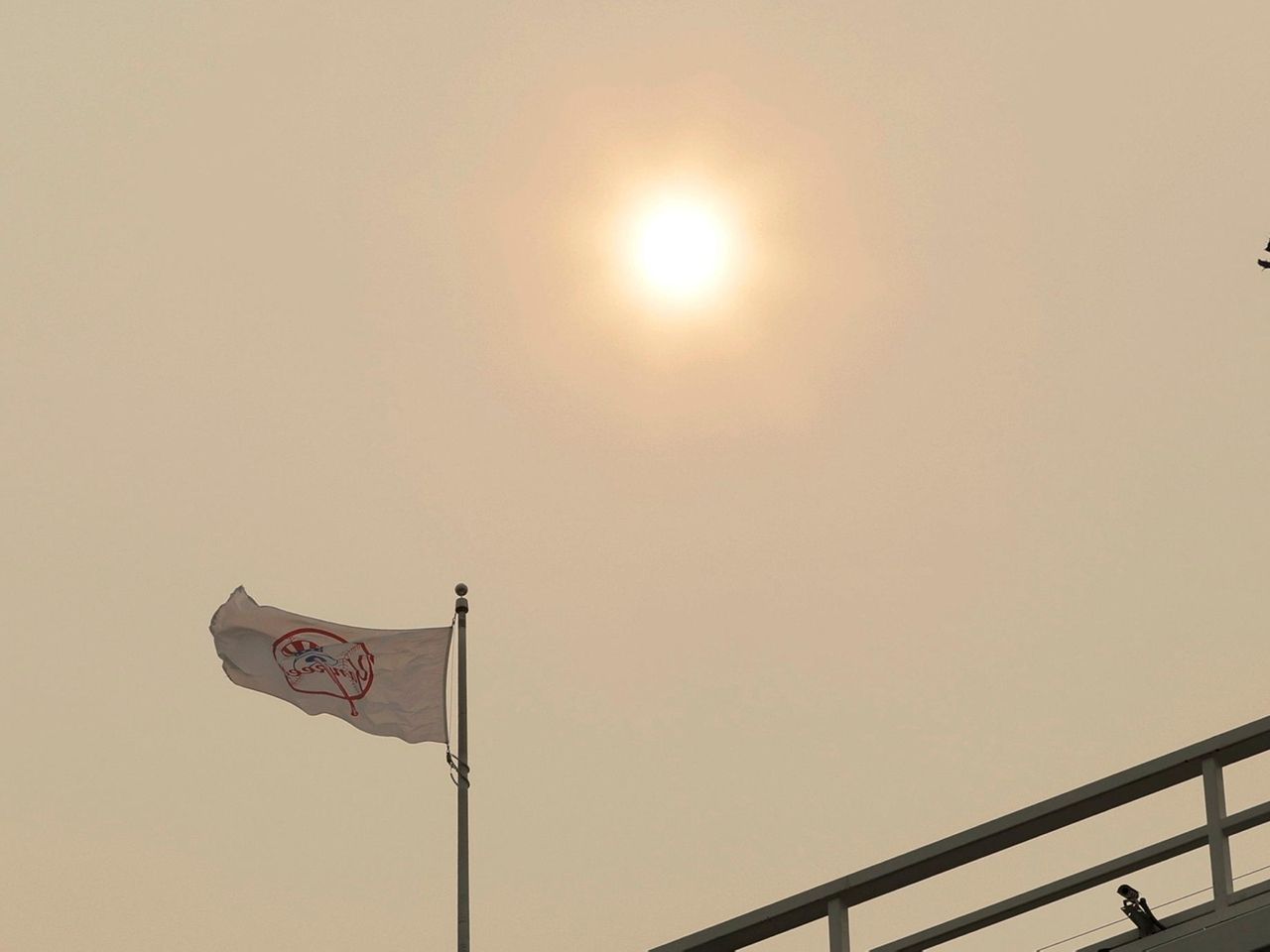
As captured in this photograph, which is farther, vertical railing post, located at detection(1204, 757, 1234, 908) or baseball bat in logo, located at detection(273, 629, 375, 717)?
baseball bat in logo, located at detection(273, 629, 375, 717)

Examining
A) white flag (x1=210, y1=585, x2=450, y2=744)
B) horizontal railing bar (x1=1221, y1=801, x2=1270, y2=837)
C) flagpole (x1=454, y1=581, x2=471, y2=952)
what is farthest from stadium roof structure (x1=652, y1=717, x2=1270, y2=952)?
white flag (x1=210, y1=585, x2=450, y2=744)

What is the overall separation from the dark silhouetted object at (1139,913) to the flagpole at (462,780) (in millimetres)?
10102

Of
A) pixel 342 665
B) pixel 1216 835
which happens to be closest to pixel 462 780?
pixel 342 665

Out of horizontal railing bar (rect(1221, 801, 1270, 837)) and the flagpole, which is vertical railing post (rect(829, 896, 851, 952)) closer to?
horizontal railing bar (rect(1221, 801, 1270, 837))

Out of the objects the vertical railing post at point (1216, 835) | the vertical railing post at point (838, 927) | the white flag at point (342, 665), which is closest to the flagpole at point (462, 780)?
the white flag at point (342, 665)

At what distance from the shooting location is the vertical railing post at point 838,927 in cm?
1495

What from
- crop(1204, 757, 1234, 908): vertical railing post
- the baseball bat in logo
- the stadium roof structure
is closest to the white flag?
the baseball bat in logo

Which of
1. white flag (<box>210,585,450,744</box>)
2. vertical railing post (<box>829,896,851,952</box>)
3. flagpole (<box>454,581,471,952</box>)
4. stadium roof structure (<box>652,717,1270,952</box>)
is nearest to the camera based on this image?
stadium roof structure (<box>652,717,1270,952</box>)

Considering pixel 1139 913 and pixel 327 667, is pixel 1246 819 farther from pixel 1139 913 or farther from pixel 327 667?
pixel 327 667

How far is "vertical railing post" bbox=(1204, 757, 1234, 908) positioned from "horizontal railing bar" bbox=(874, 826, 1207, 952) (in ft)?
0.38

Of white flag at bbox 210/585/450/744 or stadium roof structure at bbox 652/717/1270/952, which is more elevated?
white flag at bbox 210/585/450/744

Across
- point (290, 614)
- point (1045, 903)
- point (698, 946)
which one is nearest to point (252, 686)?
point (290, 614)

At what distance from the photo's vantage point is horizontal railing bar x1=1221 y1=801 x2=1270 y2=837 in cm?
1403

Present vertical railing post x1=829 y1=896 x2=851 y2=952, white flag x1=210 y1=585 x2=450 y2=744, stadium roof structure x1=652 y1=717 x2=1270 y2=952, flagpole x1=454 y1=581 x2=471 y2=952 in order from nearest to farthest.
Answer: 1. stadium roof structure x1=652 y1=717 x2=1270 y2=952
2. vertical railing post x1=829 y1=896 x2=851 y2=952
3. flagpole x1=454 y1=581 x2=471 y2=952
4. white flag x1=210 y1=585 x2=450 y2=744
